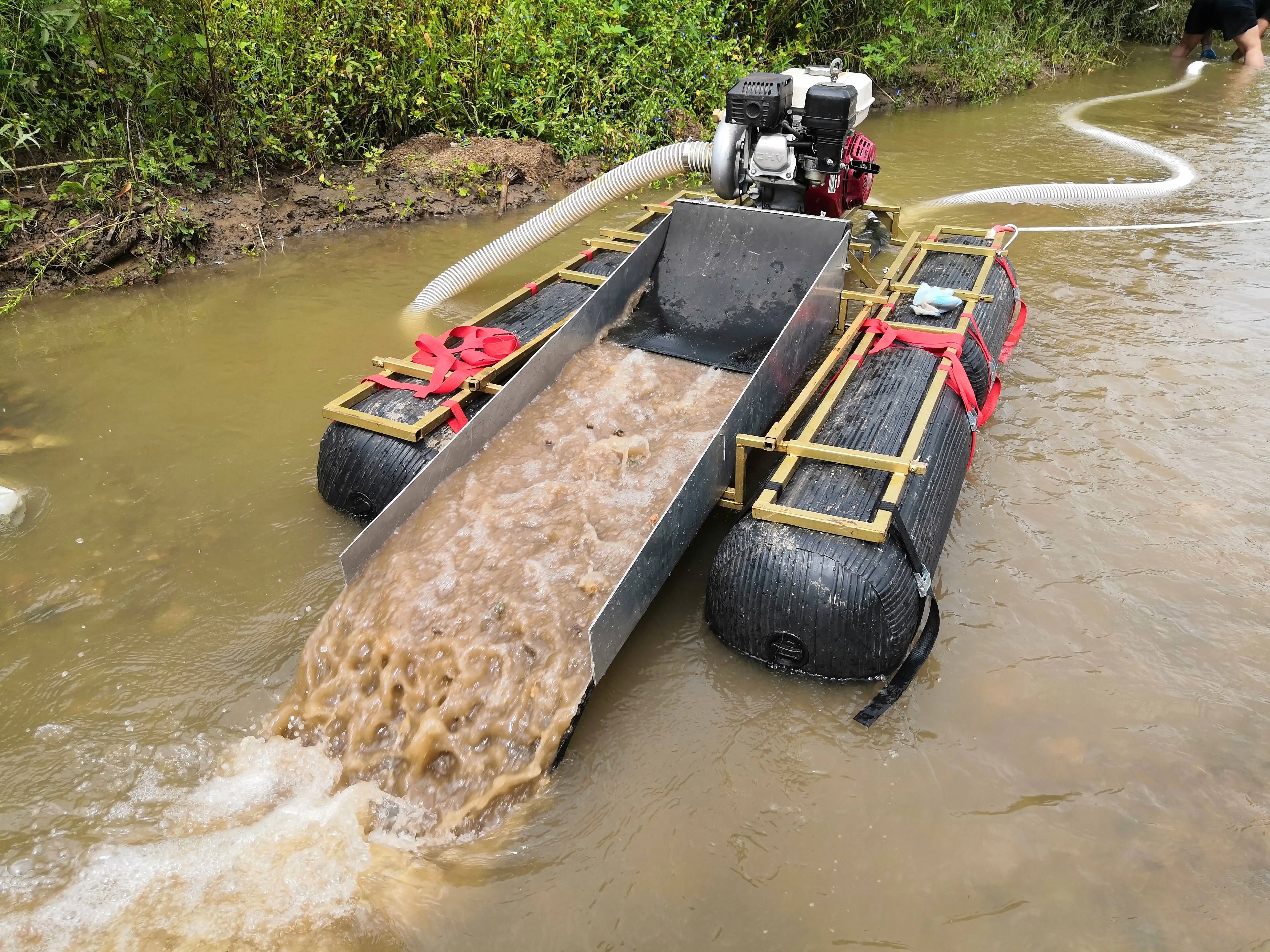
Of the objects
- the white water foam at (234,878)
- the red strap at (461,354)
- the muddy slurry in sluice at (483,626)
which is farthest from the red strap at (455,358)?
the white water foam at (234,878)

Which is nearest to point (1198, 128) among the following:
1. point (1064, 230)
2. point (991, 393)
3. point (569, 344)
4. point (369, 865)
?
point (1064, 230)

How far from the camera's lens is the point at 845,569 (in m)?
2.93

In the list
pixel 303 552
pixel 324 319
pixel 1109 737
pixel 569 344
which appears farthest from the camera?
pixel 324 319

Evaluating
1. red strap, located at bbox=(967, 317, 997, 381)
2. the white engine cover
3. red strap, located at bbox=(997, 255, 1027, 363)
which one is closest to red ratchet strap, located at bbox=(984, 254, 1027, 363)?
red strap, located at bbox=(997, 255, 1027, 363)

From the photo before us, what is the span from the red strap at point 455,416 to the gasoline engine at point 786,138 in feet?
6.75

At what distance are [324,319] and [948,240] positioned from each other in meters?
4.08

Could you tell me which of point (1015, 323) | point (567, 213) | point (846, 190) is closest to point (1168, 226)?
point (1015, 323)

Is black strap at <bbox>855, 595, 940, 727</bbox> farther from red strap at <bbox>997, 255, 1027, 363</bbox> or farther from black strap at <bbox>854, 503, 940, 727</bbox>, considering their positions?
red strap at <bbox>997, 255, 1027, 363</bbox>

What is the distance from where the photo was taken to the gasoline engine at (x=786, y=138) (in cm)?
457

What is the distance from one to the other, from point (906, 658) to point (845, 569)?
1.88 feet

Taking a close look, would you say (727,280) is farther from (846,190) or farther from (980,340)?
(846,190)

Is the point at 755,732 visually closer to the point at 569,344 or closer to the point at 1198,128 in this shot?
the point at 569,344

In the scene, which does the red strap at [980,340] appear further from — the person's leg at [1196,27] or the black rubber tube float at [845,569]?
the person's leg at [1196,27]

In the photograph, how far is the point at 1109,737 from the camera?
3006 mm
